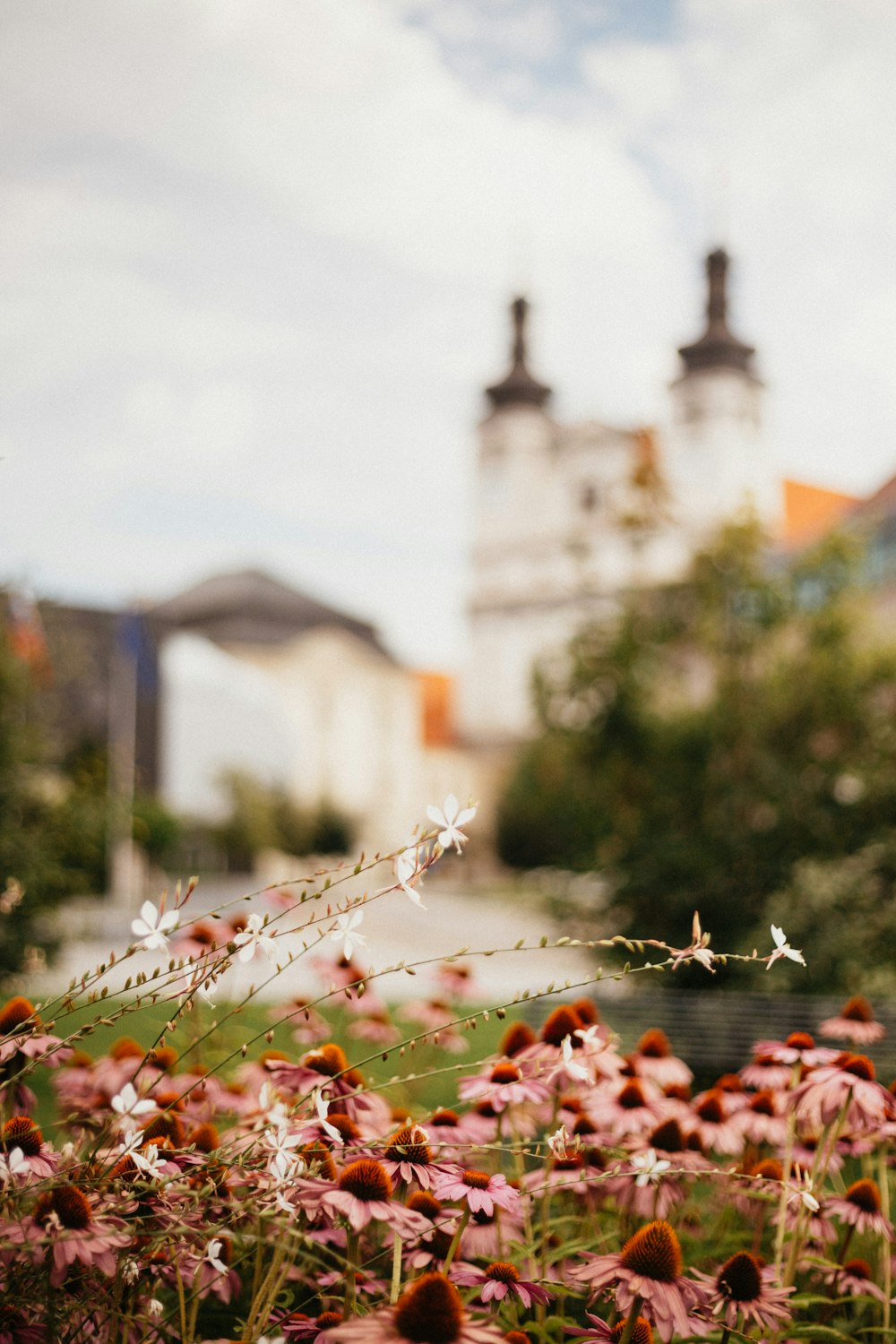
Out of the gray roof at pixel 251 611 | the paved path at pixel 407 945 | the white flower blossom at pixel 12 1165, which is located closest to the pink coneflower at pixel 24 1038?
the white flower blossom at pixel 12 1165

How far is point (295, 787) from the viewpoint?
1512 inches

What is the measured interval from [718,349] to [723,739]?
37796mm

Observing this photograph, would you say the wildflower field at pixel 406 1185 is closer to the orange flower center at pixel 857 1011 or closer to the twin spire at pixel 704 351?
the orange flower center at pixel 857 1011

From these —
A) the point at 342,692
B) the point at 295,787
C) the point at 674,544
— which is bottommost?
the point at 295,787

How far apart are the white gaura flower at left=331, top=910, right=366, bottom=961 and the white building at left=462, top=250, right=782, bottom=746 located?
129 ft

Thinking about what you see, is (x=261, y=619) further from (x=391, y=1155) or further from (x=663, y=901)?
(x=391, y=1155)

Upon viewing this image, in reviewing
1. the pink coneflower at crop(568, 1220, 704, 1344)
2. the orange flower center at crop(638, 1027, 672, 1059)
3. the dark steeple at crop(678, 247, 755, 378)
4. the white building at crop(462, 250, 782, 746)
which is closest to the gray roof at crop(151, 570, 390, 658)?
the white building at crop(462, 250, 782, 746)

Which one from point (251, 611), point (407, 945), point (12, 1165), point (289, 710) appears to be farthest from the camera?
point (251, 611)

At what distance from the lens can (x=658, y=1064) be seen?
2973 mm

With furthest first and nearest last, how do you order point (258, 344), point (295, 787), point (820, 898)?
1. point (295, 787)
2. point (258, 344)
3. point (820, 898)

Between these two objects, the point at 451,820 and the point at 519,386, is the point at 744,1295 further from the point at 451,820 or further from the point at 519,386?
the point at 519,386

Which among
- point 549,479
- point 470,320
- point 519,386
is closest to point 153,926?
point 470,320

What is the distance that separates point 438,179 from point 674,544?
118 ft

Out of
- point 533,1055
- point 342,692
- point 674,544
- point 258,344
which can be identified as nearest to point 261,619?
point 342,692
